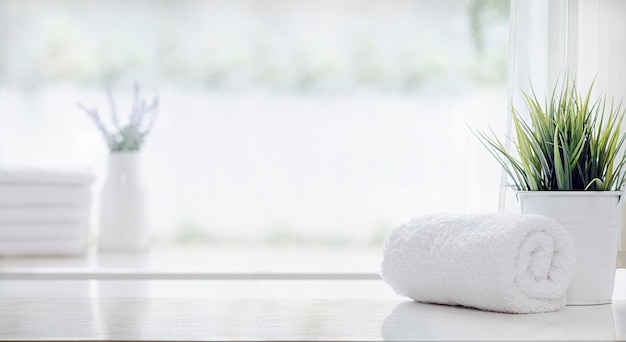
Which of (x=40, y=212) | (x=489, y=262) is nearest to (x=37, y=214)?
(x=40, y=212)

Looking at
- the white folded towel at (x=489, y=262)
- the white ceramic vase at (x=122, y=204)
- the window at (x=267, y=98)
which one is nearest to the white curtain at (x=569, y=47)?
the white folded towel at (x=489, y=262)

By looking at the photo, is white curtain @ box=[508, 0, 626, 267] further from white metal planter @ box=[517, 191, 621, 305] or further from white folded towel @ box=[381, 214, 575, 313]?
white folded towel @ box=[381, 214, 575, 313]

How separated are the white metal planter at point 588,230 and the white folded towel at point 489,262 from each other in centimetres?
6

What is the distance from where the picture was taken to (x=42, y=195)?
1925 mm

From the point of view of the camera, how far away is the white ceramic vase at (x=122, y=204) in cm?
200

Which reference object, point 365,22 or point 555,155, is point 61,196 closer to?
point 365,22

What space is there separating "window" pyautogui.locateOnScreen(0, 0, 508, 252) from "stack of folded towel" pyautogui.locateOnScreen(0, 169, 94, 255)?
32 cm

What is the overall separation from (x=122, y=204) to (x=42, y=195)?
19 cm

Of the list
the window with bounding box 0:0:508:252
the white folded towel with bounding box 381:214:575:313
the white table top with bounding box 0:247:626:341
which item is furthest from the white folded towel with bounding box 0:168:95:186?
the white folded towel with bounding box 381:214:575:313

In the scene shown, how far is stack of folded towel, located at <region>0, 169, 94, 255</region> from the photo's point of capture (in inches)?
75.0

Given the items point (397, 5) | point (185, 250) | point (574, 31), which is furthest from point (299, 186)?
point (574, 31)

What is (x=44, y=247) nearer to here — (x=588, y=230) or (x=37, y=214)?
(x=37, y=214)

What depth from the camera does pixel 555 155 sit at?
93 cm

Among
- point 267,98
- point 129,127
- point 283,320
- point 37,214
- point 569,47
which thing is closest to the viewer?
point 283,320
